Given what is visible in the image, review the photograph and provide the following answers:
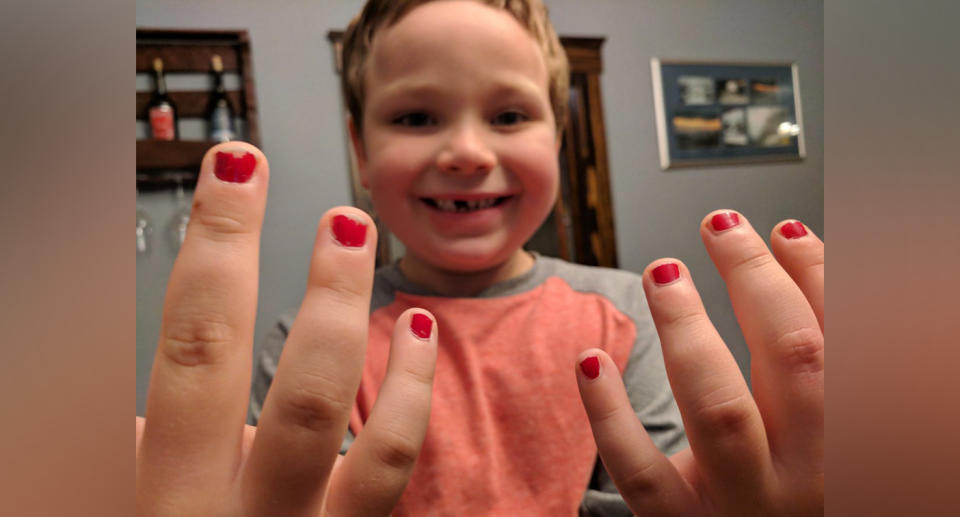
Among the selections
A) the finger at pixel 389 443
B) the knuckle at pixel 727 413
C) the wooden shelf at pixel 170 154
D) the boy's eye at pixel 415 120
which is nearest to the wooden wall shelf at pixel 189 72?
the wooden shelf at pixel 170 154

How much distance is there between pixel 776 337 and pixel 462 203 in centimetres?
21

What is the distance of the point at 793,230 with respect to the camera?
274mm

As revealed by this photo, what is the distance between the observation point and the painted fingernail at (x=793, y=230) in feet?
0.89

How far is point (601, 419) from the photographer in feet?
0.81

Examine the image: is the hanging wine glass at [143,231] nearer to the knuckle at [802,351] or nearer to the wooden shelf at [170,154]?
the wooden shelf at [170,154]

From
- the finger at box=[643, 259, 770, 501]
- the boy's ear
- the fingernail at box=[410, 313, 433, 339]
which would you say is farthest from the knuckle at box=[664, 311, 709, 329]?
the boy's ear

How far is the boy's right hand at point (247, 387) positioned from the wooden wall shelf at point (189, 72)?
14cm

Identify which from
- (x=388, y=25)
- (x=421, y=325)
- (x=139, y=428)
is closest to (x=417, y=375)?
(x=421, y=325)

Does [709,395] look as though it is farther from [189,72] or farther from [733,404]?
[189,72]

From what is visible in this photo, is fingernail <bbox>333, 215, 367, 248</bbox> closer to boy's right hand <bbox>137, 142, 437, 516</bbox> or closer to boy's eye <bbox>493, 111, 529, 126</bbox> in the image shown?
boy's right hand <bbox>137, 142, 437, 516</bbox>

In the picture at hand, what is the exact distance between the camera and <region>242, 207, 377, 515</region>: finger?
212 millimetres

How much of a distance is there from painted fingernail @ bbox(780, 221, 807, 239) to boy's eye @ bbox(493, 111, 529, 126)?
17cm
